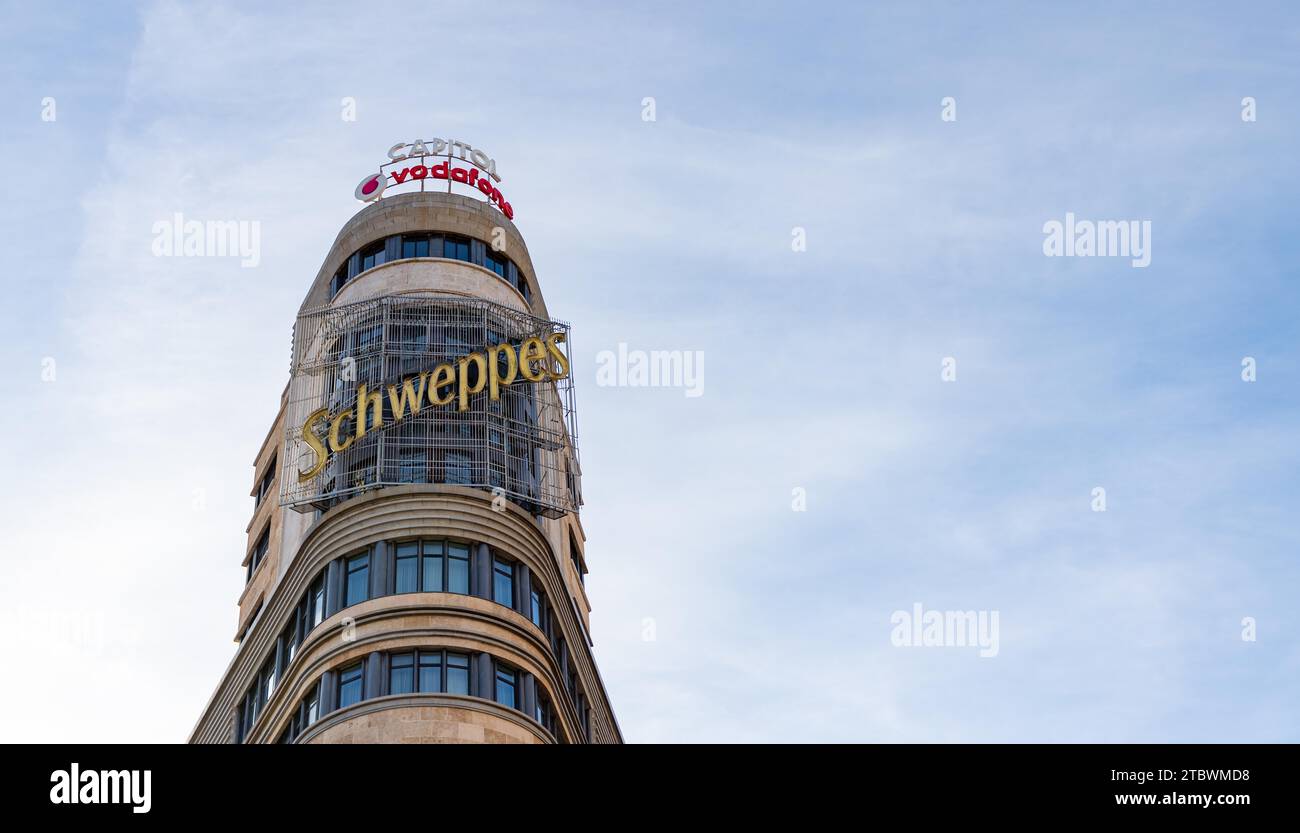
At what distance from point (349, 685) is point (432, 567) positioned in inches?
209

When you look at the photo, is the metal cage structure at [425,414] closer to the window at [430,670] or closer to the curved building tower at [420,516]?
the curved building tower at [420,516]

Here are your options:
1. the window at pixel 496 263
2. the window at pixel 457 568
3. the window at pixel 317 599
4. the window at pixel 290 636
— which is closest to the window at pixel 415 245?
the window at pixel 496 263

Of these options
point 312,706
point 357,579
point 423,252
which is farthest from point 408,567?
point 423,252

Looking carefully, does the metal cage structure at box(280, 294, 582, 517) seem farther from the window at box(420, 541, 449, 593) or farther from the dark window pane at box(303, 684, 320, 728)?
the dark window pane at box(303, 684, 320, 728)

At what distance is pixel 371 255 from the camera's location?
252ft

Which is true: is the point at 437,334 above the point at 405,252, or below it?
below

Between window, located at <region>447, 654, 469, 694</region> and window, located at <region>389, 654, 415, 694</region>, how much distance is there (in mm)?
1289

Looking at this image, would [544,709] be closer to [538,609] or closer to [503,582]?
[538,609]

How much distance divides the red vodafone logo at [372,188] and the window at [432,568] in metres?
23.4
